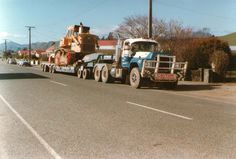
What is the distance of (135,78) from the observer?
2036 centimetres

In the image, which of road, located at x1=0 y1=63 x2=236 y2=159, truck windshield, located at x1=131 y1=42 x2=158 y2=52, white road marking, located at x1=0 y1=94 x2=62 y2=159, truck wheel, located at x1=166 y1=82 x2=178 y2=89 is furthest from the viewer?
truck windshield, located at x1=131 y1=42 x2=158 y2=52

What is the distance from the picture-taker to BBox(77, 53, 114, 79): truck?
1061 inches

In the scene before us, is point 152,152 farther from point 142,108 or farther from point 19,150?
point 142,108

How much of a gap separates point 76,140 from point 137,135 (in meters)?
1.28

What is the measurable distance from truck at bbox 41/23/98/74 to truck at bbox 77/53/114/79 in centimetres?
151

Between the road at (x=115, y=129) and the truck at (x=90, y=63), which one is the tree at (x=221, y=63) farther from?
the road at (x=115, y=129)

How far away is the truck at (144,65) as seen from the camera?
1973 cm

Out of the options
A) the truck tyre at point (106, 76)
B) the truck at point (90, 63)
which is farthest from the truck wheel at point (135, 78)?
the truck at point (90, 63)

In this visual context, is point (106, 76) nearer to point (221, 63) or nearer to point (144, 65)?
point (144, 65)

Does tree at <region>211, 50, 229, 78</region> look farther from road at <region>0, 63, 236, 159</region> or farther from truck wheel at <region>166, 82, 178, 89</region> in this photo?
road at <region>0, 63, 236, 159</region>

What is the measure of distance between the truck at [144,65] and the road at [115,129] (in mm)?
6386

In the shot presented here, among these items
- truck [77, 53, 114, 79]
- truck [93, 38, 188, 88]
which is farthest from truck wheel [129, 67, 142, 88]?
truck [77, 53, 114, 79]

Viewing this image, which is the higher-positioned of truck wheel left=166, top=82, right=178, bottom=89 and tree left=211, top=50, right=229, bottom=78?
tree left=211, top=50, right=229, bottom=78

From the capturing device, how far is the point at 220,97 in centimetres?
1603
